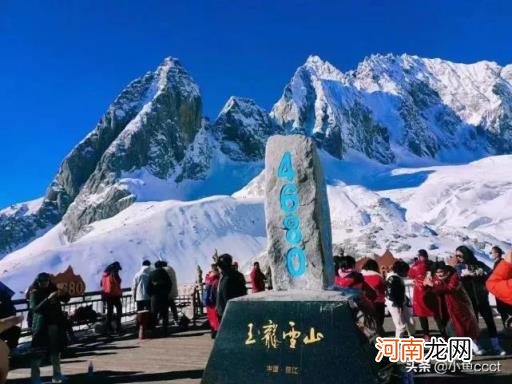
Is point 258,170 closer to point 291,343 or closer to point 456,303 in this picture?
point 456,303

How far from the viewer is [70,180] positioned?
132 meters

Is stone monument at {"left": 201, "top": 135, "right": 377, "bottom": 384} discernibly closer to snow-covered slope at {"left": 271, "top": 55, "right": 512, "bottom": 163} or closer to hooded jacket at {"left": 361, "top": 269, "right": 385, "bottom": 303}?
hooded jacket at {"left": 361, "top": 269, "right": 385, "bottom": 303}

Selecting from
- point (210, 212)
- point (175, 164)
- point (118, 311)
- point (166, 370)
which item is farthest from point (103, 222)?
point (166, 370)

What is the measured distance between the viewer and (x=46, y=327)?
625 cm

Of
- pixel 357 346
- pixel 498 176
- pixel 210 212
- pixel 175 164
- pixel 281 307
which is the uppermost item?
pixel 175 164

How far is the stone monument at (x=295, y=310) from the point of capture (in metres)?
4.75

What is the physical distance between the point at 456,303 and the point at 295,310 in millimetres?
2823

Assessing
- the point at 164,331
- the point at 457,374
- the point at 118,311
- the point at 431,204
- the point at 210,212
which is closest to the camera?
the point at 457,374

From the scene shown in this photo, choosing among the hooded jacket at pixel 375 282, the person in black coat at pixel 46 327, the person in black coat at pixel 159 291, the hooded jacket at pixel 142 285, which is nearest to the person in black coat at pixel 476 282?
the hooded jacket at pixel 375 282

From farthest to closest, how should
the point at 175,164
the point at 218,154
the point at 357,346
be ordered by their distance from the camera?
1. the point at 218,154
2. the point at 175,164
3. the point at 357,346

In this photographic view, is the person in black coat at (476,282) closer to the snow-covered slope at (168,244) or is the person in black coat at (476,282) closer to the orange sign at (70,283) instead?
the orange sign at (70,283)

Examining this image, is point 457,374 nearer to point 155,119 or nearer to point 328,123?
point 155,119

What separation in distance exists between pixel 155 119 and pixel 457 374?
120m

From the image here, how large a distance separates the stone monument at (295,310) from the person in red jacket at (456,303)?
2.09 m
